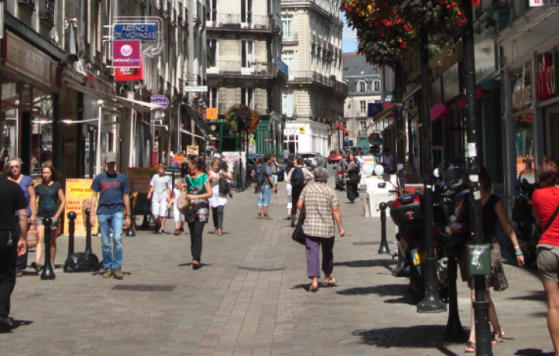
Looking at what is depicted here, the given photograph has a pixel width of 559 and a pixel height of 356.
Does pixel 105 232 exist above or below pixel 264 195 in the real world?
below

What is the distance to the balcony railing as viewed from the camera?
6431 cm

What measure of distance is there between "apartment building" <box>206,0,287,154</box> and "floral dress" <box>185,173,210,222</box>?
50917 mm

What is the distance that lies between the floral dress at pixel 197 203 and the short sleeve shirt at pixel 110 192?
129 centimetres

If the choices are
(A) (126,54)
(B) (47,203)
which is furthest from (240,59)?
(B) (47,203)

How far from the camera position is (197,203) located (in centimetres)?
1259

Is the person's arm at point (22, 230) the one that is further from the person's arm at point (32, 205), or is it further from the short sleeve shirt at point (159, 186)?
the short sleeve shirt at point (159, 186)

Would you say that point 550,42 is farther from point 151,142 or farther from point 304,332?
point 151,142

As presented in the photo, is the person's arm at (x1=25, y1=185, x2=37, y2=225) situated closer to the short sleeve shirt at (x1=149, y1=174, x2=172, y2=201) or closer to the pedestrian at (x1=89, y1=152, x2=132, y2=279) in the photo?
the pedestrian at (x1=89, y1=152, x2=132, y2=279)

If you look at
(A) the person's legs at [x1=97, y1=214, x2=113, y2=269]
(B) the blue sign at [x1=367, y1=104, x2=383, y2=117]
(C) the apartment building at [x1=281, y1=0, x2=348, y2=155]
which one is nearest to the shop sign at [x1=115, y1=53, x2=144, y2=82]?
(A) the person's legs at [x1=97, y1=214, x2=113, y2=269]

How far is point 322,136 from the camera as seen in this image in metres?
83.6

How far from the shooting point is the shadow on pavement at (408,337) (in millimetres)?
7024

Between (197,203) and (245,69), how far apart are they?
175 ft

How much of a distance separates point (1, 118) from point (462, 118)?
512 inches

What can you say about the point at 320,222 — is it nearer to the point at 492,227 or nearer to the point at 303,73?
the point at 492,227
